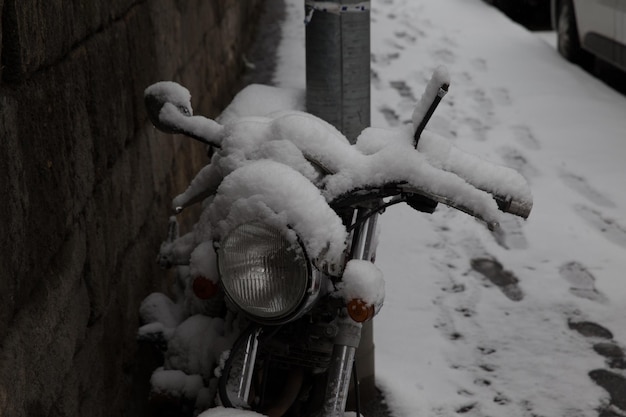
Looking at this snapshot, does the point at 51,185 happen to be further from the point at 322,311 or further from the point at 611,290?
the point at 611,290

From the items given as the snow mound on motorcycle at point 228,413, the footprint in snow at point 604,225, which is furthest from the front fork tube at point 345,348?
the footprint in snow at point 604,225

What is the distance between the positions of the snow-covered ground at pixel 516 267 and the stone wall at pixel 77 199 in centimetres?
107

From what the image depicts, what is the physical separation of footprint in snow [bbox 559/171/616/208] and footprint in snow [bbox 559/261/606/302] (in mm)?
845

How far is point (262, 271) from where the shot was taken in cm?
204

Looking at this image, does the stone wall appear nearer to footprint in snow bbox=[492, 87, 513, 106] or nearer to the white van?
footprint in snow bbox=[492, 87, 513, 106]

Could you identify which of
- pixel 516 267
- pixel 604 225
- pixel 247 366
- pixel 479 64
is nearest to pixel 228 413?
pixel 247 366

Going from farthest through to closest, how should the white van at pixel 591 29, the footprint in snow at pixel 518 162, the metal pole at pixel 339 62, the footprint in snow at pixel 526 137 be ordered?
1. the white van at pixel 591 29
2. the footprint in snow at pixel 526 137
3. the footprint in snow at pixel 518 162
4. the metal pole at pixel 339 62

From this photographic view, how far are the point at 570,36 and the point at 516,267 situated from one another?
15.0 feet

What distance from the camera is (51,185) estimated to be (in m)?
2.33

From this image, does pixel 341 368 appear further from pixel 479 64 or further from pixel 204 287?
pixel 479 64

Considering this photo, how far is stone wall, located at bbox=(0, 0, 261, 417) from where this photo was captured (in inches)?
82.3

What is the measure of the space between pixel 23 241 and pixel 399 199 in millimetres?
855

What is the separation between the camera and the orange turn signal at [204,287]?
2254mm

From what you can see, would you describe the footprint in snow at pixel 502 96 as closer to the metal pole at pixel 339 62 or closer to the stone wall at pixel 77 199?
the metal pole at pixel 339 62
